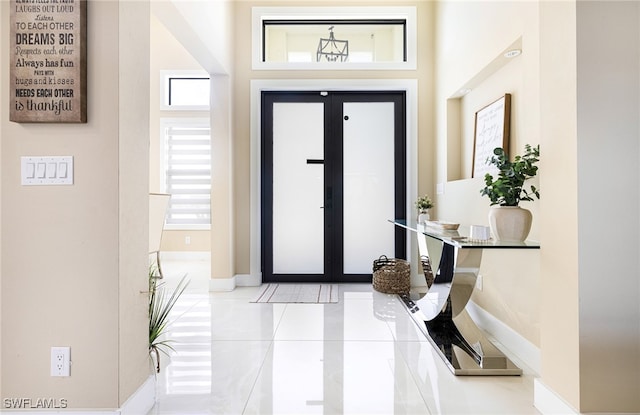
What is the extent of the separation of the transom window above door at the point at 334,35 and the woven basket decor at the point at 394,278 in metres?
2.53

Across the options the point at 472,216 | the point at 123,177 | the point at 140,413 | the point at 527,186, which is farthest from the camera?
the point at 472,216

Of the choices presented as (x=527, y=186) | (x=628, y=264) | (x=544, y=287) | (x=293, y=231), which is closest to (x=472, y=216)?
(x=527, y=186)

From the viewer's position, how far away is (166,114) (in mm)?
6070

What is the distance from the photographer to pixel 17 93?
1488 mm

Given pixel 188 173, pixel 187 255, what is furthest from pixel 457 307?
pixel 188 173

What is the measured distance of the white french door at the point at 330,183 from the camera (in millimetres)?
4426

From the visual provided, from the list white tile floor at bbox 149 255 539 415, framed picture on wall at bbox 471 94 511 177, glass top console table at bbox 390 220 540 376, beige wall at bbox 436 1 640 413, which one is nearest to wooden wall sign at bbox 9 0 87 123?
white tile floor at bbox 149 255 539 415

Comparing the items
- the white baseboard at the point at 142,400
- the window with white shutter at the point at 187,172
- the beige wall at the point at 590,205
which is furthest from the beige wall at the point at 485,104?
the window with white shutter at the point at 187,172

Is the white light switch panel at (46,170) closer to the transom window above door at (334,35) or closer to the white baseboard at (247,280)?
the white baseboard at (247,280)

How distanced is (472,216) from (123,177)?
8.74 feet

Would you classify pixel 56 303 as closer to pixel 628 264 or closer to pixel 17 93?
pixel 17 93

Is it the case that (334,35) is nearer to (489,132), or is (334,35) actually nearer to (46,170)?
(489,132)

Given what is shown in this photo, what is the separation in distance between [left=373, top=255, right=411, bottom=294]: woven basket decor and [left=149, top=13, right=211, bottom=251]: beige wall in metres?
3.36

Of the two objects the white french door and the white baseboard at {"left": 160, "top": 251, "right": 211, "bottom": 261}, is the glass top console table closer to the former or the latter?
the white french door
